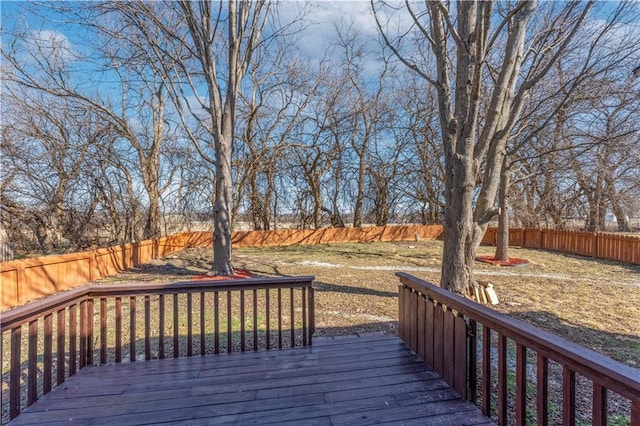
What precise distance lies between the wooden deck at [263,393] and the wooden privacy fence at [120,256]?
374cm

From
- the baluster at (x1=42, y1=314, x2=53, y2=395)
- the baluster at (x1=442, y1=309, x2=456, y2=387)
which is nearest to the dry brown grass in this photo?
the baluster at (x1=442, y1=309, x2=456, y2=387)

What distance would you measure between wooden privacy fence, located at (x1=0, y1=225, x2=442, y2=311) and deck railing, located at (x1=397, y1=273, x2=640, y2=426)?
5741mm

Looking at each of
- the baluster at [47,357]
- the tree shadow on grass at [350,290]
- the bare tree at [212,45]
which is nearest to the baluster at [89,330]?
the baluster at [47,357]

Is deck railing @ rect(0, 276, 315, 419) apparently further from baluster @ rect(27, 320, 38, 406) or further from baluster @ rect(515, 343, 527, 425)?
baluster @ rect(515, 343, 527, 425)

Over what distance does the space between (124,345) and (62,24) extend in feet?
21.4

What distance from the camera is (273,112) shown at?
1252 cm

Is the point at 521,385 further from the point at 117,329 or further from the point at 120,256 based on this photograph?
the point at 120,256

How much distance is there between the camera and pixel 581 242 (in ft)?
33.7

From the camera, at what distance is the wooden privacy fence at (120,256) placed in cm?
493

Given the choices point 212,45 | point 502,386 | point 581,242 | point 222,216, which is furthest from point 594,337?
point 581,242

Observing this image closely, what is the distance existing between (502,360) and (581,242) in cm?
1124

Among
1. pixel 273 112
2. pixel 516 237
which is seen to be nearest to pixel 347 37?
pixel 273 112

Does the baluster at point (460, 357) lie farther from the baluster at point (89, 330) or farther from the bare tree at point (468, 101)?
the baluster at point (89, 330)

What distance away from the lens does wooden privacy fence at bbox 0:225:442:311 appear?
493cm
